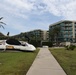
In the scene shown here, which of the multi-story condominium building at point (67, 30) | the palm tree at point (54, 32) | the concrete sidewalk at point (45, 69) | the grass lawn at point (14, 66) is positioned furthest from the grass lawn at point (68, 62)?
the multi-story condominium building at point (67, 30)

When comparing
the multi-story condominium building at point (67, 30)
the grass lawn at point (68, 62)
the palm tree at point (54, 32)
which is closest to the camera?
the grass lawn at point (68, 62)

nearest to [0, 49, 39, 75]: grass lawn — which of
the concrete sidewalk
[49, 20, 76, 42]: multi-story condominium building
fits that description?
the concrete sidewalk

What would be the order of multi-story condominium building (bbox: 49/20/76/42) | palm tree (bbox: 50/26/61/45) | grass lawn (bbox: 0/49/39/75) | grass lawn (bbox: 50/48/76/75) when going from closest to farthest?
grass lawn (bbox: 0/49/39/75), grass lawn (bbox: 50/48/76/75), palm tree (bbox: 50/26/61/45), multi-story condominium building (bbox: 49/20/76/42)

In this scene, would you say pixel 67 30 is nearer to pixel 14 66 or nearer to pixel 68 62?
pixel 68 62

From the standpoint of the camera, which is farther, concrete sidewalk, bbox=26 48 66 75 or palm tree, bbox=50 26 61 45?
palm tree, bbox=50 26 61 45

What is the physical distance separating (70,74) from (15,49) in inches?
977

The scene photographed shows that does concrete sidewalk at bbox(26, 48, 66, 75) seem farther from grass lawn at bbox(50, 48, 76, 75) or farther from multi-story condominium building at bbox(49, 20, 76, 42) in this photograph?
multi-story condominium building at bbox(49, 20, 76, 42)

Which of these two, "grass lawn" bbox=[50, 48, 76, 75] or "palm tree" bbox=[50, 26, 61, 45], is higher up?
"palm tree" bbox=[50, 26, 61, 45]

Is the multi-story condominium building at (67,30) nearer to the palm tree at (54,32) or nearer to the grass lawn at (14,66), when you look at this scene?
the palm tree at (54,32)

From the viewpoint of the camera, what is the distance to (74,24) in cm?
15600

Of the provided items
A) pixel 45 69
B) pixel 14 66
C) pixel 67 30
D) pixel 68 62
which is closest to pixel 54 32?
pixel 67 30

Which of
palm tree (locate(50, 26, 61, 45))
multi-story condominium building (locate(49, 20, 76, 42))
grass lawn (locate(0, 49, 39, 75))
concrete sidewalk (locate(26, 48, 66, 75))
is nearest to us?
concrete sidewalk (locate(26, 48, 66, 75))

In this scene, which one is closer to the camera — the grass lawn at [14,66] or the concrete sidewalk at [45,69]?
the concrete sidewalk at [45,69]

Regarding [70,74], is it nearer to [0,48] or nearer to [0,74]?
[0,74]
